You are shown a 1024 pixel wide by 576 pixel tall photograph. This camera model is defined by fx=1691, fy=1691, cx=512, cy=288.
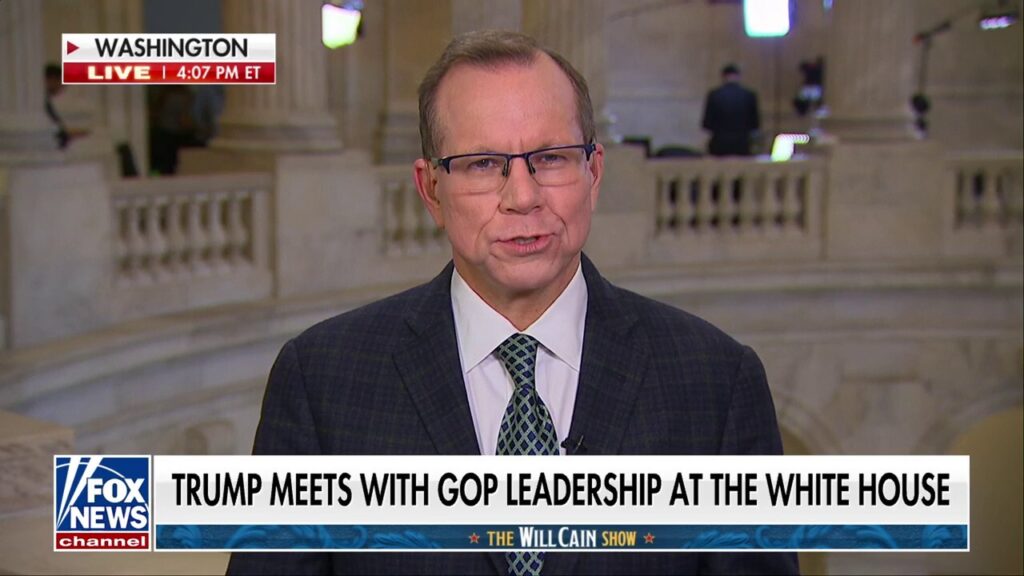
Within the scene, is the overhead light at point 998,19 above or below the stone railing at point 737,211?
above

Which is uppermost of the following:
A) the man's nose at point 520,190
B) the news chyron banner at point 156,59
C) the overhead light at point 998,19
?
the overhead light at point 998,19

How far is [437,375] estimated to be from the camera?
96.2 inches

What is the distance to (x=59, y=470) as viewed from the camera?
121 inches

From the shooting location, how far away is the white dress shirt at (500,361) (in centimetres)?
248

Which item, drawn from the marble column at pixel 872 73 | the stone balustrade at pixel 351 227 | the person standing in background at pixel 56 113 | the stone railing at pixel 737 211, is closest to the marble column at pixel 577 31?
the stone balustrade at pixel 351 227

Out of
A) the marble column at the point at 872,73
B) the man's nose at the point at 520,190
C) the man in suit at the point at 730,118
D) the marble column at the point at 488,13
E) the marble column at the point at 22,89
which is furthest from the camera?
the man in suit at the point at 730,118

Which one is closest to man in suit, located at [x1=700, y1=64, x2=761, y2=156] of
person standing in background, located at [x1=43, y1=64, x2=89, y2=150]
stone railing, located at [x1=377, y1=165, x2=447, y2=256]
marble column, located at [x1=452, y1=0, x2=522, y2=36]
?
marble column, located at [x1=452, y1=0, x2=522, y2=36]

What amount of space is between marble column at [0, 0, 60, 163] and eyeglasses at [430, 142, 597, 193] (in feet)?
19.7

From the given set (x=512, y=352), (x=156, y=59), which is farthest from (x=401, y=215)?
(x=512, y=352)

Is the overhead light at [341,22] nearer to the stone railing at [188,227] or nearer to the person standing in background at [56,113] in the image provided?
the person standing in background at [56,113]

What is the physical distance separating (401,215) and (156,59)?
6.90 meters

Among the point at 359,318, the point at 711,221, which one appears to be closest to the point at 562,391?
the point at 359,318

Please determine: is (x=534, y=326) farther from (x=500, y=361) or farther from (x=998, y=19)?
(x=998, y=19)

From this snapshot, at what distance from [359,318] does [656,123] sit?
19.4m
